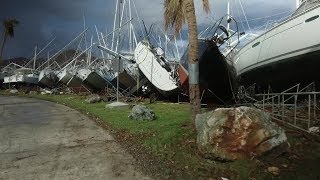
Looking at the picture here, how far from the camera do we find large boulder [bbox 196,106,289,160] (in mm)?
10297

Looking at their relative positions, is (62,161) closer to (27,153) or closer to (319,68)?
(27,153)

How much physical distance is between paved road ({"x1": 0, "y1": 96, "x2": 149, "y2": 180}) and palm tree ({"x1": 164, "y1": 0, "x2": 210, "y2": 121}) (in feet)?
8.98

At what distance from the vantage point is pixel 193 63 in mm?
13742

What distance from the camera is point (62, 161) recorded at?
11.0 metres

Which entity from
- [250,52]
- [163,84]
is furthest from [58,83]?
[250,52]

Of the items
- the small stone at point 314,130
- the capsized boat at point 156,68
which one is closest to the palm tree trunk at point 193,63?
the small stone at point 314,130

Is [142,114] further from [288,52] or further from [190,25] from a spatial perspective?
[288,52]

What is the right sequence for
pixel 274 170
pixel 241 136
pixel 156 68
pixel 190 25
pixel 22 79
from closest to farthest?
1. pixel 274 170
2. pixel 241 136
3. pixel 190 25
4. pixel 156 68
5. pixel 22 79

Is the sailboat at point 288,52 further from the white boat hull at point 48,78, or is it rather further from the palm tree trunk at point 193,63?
the white boat hull at point 48,78

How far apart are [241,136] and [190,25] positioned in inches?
191

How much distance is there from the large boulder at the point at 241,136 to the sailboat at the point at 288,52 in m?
6.10

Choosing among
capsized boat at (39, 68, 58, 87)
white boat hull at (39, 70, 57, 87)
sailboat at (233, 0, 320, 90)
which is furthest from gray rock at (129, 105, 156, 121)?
white boat hull at (39, 70, 57, 87)

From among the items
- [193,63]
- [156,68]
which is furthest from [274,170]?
[156,68]

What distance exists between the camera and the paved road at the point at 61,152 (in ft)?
32.6
